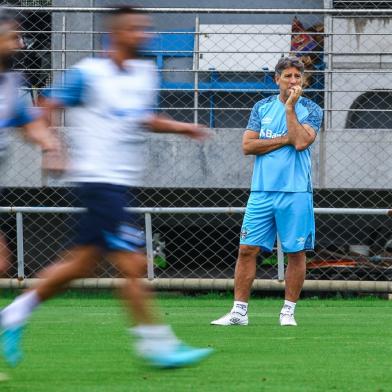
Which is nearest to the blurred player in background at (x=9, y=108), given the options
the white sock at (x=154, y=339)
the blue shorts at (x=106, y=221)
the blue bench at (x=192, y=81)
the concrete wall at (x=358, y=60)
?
the blue shorts at (x=106, y=221)

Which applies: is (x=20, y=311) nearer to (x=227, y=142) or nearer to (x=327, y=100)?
(x=227, y=142)

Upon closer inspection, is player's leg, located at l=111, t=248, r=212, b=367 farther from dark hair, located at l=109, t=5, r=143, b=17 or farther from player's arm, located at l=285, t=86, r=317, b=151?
player's arm, located at l=285, t=86, r=317, b=151

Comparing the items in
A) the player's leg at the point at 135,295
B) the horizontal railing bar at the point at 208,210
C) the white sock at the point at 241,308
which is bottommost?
the white sock at the point at 241,308

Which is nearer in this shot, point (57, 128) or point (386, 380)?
point (386, 380)

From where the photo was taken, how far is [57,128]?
1311cm

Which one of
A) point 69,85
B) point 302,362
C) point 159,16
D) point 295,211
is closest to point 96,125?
point 69,85

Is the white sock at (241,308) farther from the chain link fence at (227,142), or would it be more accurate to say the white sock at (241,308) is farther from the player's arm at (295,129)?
the chain link fence at (227,142)

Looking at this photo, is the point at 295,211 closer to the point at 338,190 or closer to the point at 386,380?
the point at 386,380

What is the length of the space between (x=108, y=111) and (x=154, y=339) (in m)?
1.10

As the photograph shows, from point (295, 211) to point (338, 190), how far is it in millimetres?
4573

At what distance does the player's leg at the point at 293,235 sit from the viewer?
900cm

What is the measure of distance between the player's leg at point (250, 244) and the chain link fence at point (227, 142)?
387 centimetres

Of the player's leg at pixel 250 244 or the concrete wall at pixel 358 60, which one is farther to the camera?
the concrete wall at pixel 358 60

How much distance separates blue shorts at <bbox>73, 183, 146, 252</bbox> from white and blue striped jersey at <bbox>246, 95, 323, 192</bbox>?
3197 mm
